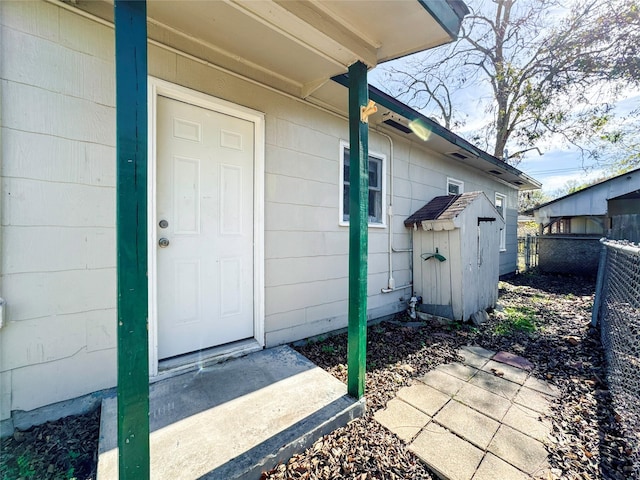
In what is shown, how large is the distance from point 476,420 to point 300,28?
279cm

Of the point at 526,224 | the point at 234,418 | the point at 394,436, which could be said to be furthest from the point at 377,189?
the point at 526,224

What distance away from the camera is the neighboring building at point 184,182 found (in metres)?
1.60

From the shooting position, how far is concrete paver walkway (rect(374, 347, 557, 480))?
152 centimetres

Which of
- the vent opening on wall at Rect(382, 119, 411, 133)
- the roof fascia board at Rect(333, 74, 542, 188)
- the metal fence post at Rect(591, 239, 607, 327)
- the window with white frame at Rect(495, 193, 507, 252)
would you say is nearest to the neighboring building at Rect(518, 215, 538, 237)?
the window with white frame at Rect(495, 193, 507, 252)

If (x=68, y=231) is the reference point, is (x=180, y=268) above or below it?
below

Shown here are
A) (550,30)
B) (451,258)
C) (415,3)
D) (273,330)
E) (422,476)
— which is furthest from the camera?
(550,30)

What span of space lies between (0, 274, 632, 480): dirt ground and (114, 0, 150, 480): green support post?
28.5 inches

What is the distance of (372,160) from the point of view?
3.88 meters

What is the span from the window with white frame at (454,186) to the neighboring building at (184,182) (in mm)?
2359

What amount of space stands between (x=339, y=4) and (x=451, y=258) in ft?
10.5

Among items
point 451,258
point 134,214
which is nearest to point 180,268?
point 134,214

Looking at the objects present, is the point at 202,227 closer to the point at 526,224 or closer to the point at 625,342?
the point at 625,342

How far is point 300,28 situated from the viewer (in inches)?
64.6

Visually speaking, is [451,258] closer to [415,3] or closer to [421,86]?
[415,3]
